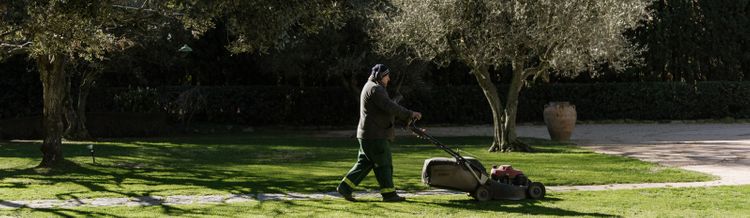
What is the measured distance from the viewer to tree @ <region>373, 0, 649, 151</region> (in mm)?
15211

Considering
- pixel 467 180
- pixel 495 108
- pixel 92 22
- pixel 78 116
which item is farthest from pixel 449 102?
pixel 467 180

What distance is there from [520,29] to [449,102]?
43.1 feet

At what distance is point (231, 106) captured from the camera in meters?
27.2

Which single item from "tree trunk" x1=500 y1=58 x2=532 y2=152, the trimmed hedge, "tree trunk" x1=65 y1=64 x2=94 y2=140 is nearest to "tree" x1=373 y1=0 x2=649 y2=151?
"tree trunk" x1=500 y1=58 x2=532 y2=152

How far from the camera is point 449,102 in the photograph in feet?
93.5

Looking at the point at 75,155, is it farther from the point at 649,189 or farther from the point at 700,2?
the point at 700,2

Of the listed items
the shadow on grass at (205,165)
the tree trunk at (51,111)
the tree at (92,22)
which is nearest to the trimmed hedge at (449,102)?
the shadow on grass at (205,165)

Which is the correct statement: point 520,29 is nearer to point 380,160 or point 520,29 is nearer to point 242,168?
point 242,168

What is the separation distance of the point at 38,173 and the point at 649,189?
8.75 meters

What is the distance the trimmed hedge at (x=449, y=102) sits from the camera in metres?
26.7

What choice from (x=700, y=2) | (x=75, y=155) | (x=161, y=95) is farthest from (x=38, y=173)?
(x=700, y=2)

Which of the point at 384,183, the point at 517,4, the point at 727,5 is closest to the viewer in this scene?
the point at 384,183

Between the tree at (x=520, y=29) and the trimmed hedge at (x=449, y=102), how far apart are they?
10.9 metres

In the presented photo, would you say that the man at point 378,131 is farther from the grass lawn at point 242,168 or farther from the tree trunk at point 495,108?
the tree trunk at point 495,108
